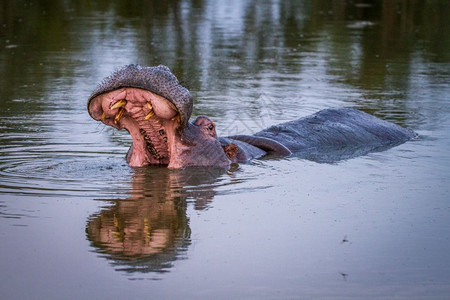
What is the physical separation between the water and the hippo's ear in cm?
15

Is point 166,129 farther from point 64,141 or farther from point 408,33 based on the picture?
point 408,33

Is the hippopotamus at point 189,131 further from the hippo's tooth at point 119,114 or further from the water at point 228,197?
the water at point 228,197

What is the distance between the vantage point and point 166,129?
24.0ft

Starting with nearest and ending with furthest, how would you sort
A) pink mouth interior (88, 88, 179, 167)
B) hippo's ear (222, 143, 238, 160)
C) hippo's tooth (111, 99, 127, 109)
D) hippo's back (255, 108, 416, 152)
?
hippo's tooth (111, 99, 127, 109) → pink mouth interior (88, 88, 179, 167) → hippo's ear (222, 143, 238, 160) → hippo's back (255, 108, 416, 152)

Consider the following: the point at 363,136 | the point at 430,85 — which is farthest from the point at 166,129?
the point at 430,85

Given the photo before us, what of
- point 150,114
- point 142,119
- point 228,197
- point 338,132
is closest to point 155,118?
point 142,119

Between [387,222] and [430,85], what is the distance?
7.25 m

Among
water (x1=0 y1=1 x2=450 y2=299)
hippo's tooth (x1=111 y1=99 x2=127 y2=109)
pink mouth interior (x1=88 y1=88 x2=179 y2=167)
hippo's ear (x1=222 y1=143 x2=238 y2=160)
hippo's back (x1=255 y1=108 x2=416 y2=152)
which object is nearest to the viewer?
water (x1=0 y1=1 x2=450 y2=299)

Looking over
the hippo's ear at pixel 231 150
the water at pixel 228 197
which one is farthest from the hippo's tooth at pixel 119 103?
the hippo's ear at pixel 231 150

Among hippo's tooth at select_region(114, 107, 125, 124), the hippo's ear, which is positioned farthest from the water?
hippo's tooth at select_region(114, 107, 125, 124)

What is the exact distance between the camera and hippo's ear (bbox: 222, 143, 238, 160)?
7918 millimetres

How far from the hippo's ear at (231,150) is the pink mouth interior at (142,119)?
0.51m

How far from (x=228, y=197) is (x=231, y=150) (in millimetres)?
1258

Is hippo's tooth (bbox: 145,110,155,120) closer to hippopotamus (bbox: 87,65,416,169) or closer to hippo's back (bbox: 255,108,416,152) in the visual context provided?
hippopotamus (bbox: 87,65,416,169)
